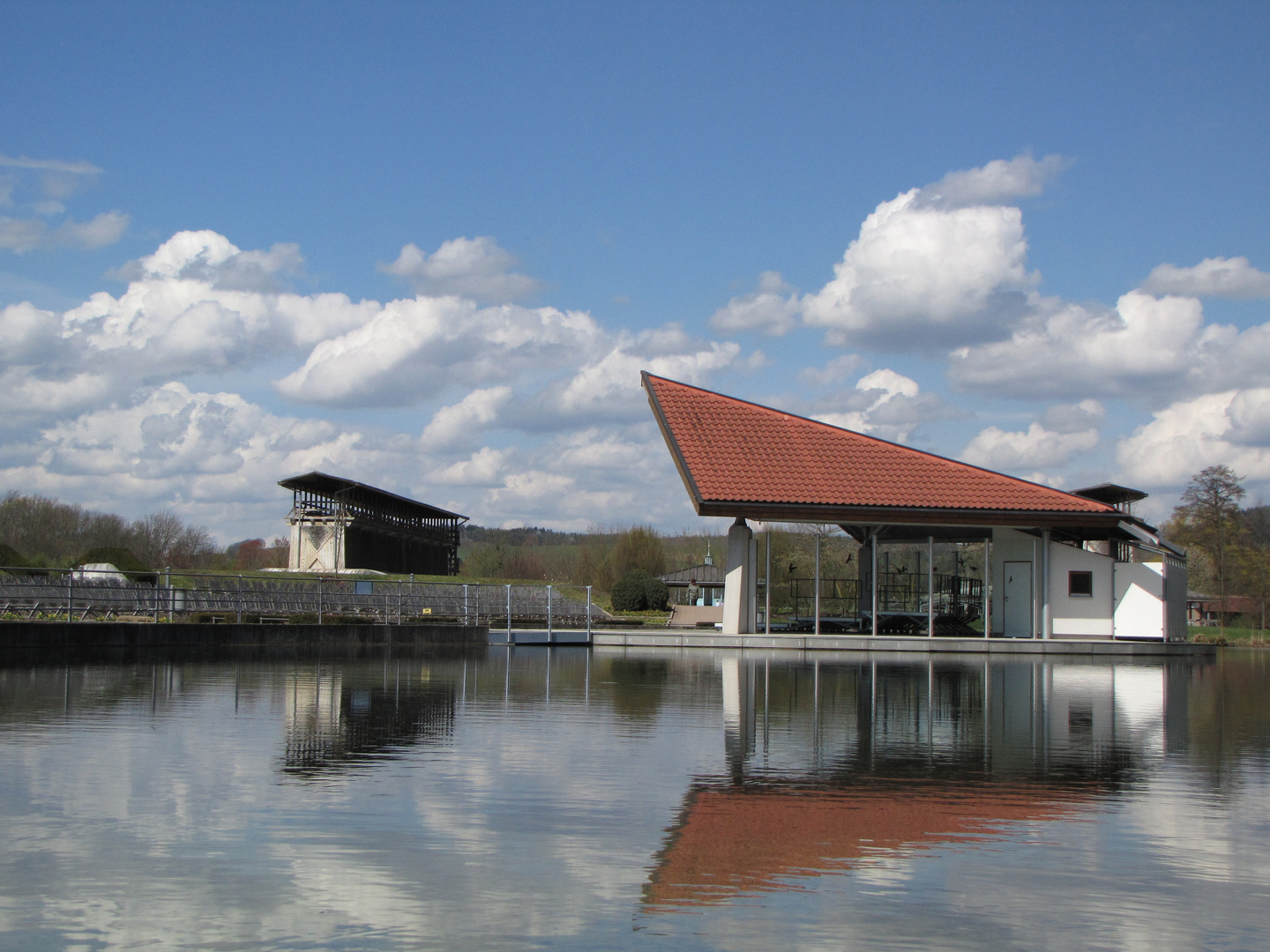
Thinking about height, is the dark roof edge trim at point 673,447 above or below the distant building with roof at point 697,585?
above

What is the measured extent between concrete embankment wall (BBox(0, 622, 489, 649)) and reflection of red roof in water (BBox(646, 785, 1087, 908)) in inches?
637

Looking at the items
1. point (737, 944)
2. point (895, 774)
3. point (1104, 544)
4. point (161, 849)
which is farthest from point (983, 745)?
point (1104, 544)

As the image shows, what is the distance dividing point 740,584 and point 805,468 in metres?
3.85

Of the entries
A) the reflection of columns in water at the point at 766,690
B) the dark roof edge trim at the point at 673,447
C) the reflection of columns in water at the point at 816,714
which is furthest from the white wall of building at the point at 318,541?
the reflection of columns in water at the point at 816,714

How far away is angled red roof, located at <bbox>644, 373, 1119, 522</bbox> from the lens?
98.2ft

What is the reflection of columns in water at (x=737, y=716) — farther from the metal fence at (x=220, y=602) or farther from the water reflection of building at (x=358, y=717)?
the metal fence at (x=220, y=602)

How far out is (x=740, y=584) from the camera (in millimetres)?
30125

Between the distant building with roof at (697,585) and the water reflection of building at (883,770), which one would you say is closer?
the water reflection of building at (883,770)

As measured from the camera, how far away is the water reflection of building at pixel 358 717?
28.8ft

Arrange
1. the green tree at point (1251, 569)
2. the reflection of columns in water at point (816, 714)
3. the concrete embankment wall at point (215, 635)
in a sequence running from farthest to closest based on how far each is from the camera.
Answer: the green tree at point (1251, 569), the concrete embankment wall at point (215, 635), the reflection of columns in water at point (816, 714)

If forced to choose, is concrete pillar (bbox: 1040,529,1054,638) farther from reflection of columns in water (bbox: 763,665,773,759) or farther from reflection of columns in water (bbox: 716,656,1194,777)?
reflection of columns in water (bbox: 763,665,773,759)

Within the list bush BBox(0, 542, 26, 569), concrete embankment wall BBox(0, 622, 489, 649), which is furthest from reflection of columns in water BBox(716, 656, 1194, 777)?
bush BBox(0, 542, 26, 569)

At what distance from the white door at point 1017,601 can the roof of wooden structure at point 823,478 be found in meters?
1.85

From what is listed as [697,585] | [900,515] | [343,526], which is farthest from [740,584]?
[343,526]
